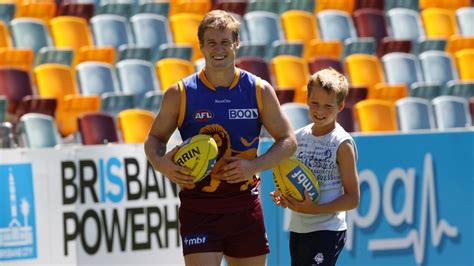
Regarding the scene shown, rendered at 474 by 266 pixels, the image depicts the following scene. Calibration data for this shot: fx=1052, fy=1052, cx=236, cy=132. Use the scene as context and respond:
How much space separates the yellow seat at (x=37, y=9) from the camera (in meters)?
12.1

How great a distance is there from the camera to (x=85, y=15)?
12.4m

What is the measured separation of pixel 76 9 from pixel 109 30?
0.62 m

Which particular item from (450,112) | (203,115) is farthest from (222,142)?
(450,112)

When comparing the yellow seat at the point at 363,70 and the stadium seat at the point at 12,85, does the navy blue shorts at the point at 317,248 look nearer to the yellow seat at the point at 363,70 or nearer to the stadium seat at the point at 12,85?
the stadium seat at the point at 12,85

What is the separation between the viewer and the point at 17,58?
11.0 m

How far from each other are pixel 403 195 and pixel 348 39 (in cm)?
616

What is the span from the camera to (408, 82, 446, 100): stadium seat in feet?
41.7

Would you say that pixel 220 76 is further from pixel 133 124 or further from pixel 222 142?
pixel 133 124

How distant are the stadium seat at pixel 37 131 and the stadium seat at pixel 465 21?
7.19 metres

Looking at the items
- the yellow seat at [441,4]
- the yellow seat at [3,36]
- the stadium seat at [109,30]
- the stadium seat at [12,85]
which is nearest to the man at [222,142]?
the stadium seat at [12,85]

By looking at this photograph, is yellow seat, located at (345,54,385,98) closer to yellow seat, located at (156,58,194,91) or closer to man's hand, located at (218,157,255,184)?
yellow seat, located at (156,58,194,91)

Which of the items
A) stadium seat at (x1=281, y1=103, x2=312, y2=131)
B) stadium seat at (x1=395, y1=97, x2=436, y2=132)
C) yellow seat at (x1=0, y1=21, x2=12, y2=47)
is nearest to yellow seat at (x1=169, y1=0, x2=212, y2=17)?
yellow seat at (x1=0, y1=21, x2=12, y2=47)

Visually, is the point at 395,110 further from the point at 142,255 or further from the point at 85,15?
the point at 142,255

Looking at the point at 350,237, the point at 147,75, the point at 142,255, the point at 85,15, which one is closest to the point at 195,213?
the point at 142,255
